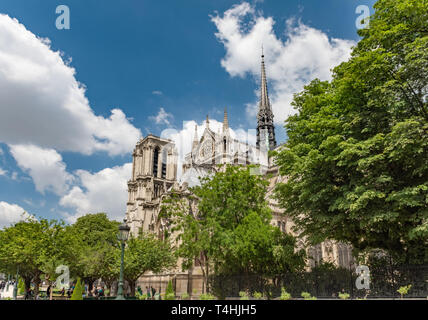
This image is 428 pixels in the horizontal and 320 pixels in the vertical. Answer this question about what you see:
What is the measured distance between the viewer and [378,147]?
50.4 feet

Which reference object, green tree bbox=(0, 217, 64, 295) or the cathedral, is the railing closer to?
green tree bbox=(0, 217, 64, 295)

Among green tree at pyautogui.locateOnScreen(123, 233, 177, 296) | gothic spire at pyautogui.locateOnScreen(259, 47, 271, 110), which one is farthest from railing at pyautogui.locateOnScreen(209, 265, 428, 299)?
gothic spire at pyautogui.locateOnScreen(259, 47, 271, 110)

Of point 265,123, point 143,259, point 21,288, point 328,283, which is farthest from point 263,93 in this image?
point 328,283

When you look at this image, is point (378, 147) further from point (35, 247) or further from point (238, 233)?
point (35, 247)

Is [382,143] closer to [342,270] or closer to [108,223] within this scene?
[342,270]

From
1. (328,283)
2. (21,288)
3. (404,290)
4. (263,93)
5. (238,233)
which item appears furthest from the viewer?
(263,93)

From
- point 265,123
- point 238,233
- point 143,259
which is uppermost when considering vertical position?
point 265,123

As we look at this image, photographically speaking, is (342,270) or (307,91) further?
(307,91)

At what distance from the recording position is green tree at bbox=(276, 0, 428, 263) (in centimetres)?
1427

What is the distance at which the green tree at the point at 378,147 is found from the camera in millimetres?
14273
